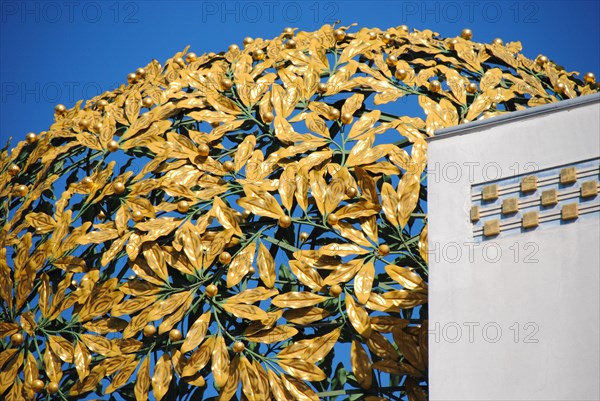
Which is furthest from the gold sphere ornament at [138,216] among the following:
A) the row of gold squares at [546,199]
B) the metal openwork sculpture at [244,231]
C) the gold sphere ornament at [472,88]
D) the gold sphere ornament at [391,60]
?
the row of gold squares at [546,199]

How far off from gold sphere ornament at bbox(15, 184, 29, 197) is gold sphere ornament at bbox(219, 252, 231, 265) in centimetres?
200

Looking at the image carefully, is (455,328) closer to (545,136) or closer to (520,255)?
(520,255)

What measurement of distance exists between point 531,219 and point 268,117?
2.83m

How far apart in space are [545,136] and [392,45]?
123 inches

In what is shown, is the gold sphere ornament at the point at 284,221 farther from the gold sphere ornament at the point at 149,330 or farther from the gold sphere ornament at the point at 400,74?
the gold sphere ornament at the point at 400,74

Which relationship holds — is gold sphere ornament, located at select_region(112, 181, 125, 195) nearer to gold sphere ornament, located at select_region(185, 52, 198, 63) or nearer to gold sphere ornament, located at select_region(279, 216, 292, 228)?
gold sphere ornament, located at select_region(279, 216, 292, 228)

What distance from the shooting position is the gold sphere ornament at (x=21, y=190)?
10.3 meters

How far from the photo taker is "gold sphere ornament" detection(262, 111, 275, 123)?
31.8 ft

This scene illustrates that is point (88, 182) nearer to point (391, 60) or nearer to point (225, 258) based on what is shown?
point (225, 258)

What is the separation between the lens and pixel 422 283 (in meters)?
8.80

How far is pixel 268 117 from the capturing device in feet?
31.8

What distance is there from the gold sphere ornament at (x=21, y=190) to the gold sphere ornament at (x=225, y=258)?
1997 millimetres

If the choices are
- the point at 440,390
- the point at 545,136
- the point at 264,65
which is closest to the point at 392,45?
the point at 264,65

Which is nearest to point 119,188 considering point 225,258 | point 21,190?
point 225,258
